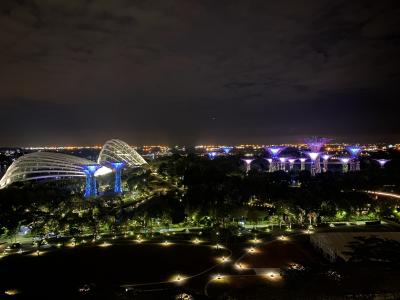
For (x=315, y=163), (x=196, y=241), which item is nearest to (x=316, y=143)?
(x=315, y=163)

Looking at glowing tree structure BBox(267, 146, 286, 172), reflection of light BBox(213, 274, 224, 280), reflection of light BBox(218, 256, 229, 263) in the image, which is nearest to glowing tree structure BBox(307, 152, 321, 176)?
glowing tree structure BBox(267, 146, 286, 172)

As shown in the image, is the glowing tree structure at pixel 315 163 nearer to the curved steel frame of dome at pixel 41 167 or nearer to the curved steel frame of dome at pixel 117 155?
the curved steel frame of dome at pixel 117 155

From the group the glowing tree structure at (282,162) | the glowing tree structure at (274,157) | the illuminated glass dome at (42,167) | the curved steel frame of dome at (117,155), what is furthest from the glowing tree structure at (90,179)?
the glowing tree structure at (274,157)

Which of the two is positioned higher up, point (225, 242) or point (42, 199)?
point (42, 199)

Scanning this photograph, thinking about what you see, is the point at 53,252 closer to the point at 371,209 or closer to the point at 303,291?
the point at 303,291

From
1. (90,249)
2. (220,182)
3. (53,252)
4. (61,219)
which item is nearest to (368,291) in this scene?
(90,249)

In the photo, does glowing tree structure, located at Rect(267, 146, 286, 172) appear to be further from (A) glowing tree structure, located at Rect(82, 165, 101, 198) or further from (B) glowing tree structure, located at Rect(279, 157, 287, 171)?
(A) glowing tree structure, located at Rect(82, 165, 101, 198)
